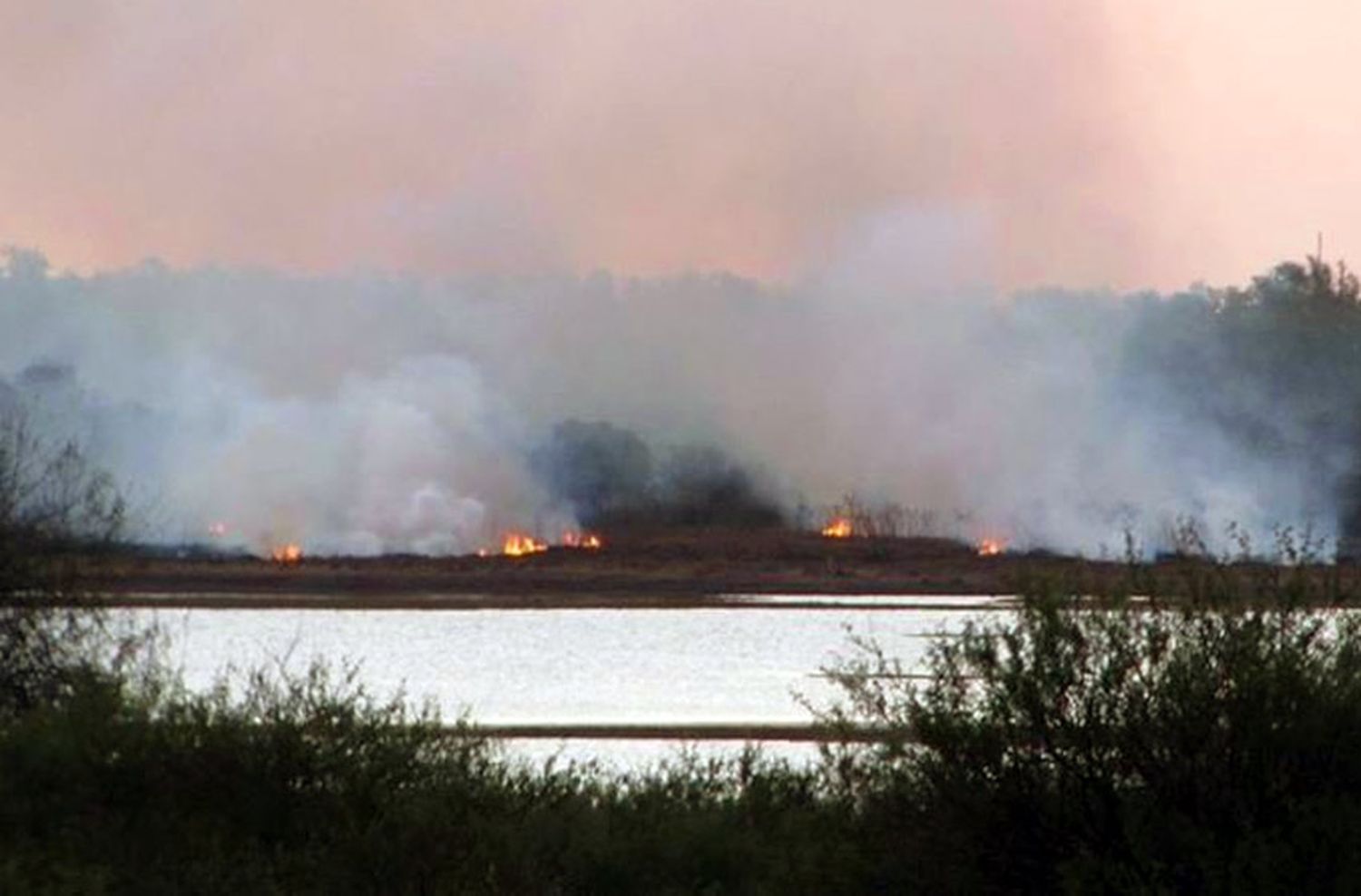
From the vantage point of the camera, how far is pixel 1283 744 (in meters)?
17.8

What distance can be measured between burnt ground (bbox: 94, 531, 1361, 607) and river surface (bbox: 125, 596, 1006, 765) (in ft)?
13.6

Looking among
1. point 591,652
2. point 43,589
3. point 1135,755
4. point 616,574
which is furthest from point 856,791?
point 616,574

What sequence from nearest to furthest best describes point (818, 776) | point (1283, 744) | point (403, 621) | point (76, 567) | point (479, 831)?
point (1283, 744) → point (479, 831) → point (818, 776) → point (76, 567) → point (403, 621)

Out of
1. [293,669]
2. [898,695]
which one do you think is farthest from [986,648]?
[293,669]

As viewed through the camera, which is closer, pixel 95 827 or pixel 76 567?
pixel 95 827

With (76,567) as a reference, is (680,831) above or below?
below

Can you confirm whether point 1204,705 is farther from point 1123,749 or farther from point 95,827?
point 95,827

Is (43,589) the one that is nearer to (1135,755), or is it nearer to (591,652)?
(1135,755)

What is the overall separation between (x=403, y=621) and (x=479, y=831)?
196 feet

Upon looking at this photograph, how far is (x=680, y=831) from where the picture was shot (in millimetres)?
21438

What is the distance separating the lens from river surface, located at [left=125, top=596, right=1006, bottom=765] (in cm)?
4394

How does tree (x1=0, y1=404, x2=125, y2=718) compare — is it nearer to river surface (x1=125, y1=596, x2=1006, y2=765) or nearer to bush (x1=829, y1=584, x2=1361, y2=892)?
river surface (x1=125, y1=596, x2=1006, y2=765)

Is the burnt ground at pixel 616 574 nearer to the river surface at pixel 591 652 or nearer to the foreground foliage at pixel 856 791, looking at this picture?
the river surface at pixel 591 652

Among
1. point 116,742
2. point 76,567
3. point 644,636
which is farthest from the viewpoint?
point 644,636
